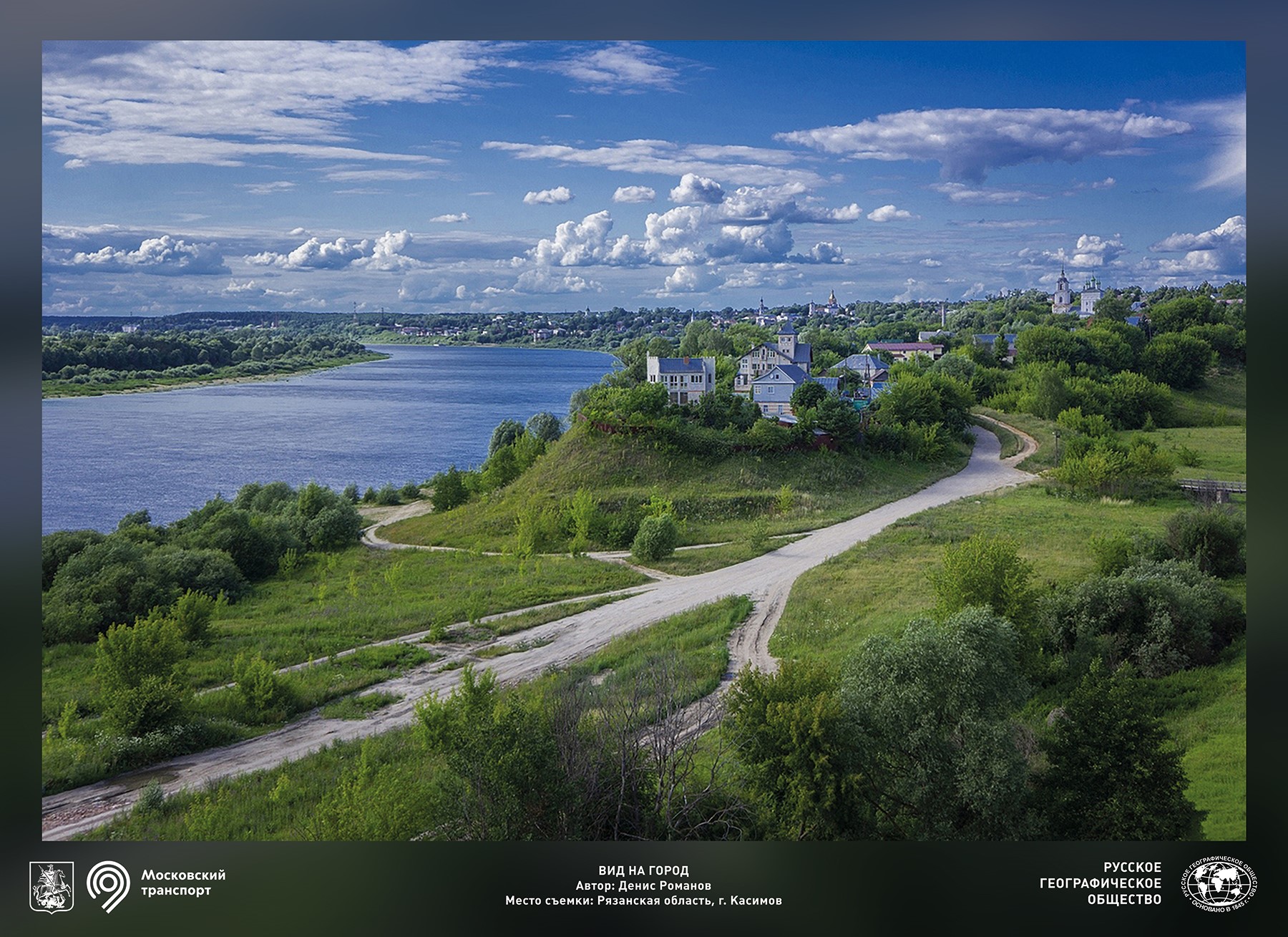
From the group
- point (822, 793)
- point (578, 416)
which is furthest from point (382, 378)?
point (822, 793)

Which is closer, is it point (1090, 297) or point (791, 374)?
point (1090, 297)

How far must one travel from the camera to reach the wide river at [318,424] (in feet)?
26.6

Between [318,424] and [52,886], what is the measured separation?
5.06m

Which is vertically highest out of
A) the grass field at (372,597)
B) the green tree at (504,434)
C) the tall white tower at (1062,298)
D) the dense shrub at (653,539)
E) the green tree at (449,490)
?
the tall white tower at (1062,298)

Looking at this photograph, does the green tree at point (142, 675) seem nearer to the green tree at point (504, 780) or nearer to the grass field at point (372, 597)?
the grass field at point (372, 597)

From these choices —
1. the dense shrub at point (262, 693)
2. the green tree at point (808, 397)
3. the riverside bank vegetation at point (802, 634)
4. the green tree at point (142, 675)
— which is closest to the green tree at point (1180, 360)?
the riverside bank vegetation at point (802, 634)

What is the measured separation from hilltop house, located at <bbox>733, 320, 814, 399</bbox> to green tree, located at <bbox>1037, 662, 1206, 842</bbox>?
19.4 ft

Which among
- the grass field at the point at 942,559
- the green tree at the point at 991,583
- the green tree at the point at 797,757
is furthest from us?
the green tree at the point at 991,583

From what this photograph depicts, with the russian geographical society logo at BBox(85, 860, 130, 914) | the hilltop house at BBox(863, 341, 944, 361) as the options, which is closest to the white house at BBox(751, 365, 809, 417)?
the hilltop house at BBox(863, 341, 944, 361)

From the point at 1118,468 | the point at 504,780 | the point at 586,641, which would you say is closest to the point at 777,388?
the point at 1118,468

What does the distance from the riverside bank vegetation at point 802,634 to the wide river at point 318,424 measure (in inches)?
14.9

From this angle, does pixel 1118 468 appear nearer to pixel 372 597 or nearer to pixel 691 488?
pixel 691 488

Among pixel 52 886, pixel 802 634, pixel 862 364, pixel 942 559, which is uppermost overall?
pixel 862 364

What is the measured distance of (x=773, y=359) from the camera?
1113 cm
